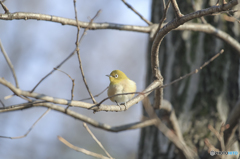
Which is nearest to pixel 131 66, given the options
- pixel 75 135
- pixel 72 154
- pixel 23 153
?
pixel 75 135

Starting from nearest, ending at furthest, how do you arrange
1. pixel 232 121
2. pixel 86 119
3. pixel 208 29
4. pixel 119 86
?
1. pixel 232 121
2. pixel 86 119
3. pixel 119 86
4. pixel 208 29

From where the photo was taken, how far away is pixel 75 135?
15.8 meters

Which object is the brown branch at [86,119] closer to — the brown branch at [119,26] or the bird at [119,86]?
the bird at [119,86]

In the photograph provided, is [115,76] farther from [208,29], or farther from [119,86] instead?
[208,29]

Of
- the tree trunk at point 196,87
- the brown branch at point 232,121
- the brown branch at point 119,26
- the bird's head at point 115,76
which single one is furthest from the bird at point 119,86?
the brown branch at point 232,121

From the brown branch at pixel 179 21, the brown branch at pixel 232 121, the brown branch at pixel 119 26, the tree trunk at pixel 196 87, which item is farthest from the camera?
the tree trunk at pixel 196 87

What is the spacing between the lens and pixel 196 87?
449cm

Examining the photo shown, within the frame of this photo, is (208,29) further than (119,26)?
Yes

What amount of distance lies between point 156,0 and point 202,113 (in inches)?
96.0

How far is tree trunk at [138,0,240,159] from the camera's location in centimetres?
432

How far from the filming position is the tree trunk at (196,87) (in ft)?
14.2

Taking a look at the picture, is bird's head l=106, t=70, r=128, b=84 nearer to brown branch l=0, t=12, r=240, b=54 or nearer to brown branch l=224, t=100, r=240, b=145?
brown branch l=0, t=12, r=240, b=54

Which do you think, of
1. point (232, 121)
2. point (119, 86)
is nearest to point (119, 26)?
point (119, 86)

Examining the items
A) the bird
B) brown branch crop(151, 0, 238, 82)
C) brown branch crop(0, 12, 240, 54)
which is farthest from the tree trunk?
brown branch crop(151, 0, 238, 82)
